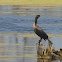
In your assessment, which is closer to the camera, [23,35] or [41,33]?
[41,33]

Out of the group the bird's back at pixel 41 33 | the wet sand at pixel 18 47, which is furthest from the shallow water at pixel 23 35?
the bird's back at pixel 41 33

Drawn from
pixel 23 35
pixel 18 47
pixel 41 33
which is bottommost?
pixel 18 47

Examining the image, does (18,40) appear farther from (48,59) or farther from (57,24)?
(57,24)

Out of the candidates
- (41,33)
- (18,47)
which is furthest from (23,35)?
(41,33)

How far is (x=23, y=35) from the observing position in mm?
18109

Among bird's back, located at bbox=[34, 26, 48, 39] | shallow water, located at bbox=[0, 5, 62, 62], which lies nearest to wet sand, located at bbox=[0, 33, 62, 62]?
shallow water, located at bbox=[0, 5, 62, 62]

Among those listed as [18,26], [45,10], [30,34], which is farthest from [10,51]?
[45,10]

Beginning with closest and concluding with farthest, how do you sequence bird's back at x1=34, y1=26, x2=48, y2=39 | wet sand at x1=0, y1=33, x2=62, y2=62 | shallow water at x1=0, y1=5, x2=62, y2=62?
wet sand at x1=0, y1=33, x2=62, y2=62
shallow water at x1=0, y1=5, x2=62, y2=62
bird's back at x1=34, y1=26, x2=48, y2=39

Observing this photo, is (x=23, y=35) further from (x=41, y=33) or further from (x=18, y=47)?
(x=41, y=33)

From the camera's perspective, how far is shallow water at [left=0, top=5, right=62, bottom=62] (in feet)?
43.1

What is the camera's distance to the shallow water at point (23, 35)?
43.1 feet

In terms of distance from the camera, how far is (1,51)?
45.4 feet

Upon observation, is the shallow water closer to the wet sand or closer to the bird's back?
the wet sand

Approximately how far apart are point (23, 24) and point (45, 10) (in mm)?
8800
